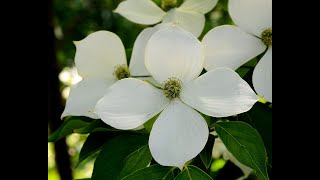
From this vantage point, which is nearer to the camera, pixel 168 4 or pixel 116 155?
pixel 116 155

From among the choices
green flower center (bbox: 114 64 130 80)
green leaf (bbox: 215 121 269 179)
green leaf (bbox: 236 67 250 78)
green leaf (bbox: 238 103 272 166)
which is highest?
green flower center (bbox: 114 64 130 80)

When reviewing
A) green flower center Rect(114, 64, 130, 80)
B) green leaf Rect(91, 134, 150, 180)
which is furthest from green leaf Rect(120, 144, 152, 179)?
green flower center Rect(114, 64, 130, 80)

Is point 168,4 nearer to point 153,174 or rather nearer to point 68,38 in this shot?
point 153,174

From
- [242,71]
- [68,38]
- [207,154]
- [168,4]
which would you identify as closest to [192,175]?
[207,154]

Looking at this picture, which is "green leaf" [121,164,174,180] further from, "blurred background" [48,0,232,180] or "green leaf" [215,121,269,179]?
"blurred background" [48,0,232,180]

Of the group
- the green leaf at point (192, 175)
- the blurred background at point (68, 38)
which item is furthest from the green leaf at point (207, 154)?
the blurred background at point (68, 38)

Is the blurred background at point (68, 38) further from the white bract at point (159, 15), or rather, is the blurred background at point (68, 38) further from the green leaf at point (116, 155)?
the green leaf at point (116, 155)
